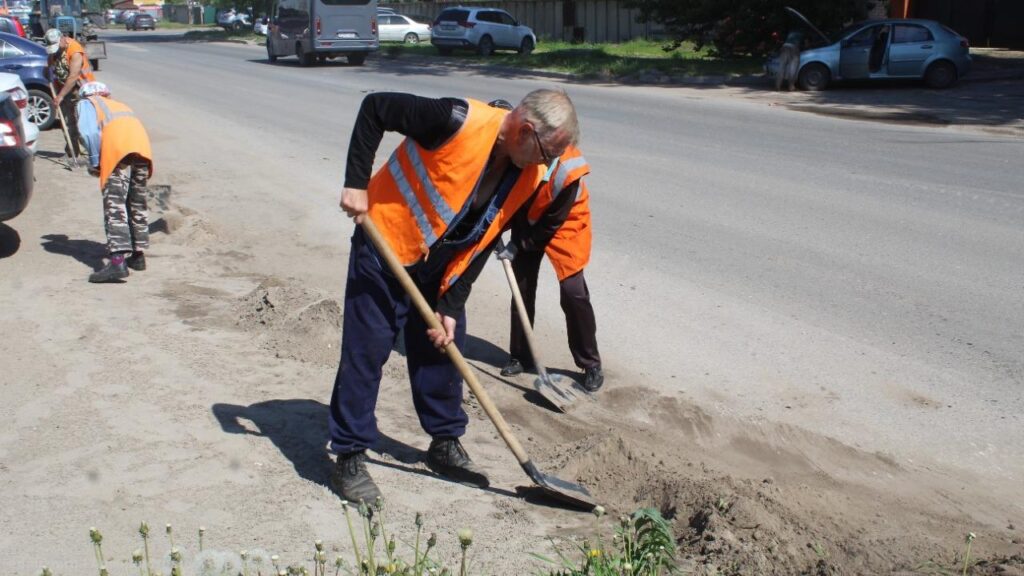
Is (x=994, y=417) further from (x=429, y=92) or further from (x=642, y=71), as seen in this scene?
(x=642, y=71)

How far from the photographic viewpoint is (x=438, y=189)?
3857 millimetres

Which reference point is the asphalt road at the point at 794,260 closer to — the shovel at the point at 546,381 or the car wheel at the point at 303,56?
the shovel at the point at 546,381

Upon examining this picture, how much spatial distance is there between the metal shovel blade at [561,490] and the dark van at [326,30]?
29125 millimetres

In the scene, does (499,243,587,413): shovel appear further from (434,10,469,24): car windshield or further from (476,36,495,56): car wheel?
(434,10,469,24): car windshield

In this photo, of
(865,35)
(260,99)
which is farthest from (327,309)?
(865,35)

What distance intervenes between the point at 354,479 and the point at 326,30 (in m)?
29.3

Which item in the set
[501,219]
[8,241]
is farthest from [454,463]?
[8,241]

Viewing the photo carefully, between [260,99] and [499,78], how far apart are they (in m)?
7.52

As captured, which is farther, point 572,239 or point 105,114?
point 105,114

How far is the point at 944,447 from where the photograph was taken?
15.7ft

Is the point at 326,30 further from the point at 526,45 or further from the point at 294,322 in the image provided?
the point at 294,322

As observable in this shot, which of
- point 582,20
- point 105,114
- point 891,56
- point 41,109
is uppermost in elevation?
point 582,20

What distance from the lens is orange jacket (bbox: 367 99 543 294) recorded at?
380cm

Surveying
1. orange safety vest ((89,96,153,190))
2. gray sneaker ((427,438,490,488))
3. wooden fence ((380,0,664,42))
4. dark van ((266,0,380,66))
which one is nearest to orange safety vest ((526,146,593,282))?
gray sneaker ((427,438,490,488))
